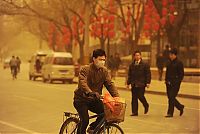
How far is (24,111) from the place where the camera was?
41.8ft

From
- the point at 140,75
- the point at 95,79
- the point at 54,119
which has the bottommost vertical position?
the point at 54,119

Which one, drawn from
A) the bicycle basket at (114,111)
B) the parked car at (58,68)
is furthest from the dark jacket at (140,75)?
the parked car at (58,68)

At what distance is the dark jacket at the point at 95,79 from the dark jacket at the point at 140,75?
531 cm

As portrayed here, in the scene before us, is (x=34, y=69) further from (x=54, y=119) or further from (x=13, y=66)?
(x=54, y=119)

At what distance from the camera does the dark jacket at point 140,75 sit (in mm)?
12156

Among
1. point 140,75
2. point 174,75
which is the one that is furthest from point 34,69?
point 174,75

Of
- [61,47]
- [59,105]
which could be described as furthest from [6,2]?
[61,47]

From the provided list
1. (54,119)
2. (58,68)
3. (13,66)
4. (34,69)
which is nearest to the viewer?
(54,119)

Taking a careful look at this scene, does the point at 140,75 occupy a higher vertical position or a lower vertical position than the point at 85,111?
higher

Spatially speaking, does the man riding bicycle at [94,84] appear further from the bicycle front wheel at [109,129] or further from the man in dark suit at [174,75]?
the man in dark suit at [174,75]

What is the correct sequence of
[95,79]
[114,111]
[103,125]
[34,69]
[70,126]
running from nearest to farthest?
[114,111], [103,125], [95,79], [70,126], [34,69]

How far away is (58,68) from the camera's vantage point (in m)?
26.8

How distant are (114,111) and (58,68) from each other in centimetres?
2042

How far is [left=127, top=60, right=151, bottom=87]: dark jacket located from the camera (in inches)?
479
